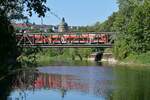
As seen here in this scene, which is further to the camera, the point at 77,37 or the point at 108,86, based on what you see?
the point at 77,37

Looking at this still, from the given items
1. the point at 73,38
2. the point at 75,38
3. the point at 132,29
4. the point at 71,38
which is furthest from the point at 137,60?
the point at 73,38

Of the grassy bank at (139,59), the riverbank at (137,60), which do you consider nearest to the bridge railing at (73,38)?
the riverbank at (137,60)

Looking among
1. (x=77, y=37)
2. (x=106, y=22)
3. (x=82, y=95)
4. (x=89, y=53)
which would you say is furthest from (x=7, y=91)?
(x=106, y=22)

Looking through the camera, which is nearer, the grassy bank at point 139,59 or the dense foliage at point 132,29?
the grassy bank at point 139,59

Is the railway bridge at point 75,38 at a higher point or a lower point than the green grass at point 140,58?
higher

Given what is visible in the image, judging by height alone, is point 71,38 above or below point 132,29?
below

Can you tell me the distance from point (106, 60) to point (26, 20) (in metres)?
90.4

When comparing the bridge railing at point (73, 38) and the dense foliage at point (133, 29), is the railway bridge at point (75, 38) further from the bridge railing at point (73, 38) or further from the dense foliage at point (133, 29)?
the dense foliage at point (133, 29)

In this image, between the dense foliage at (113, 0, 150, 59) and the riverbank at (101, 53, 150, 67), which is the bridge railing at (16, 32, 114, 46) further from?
the riverbank at (101, 53, 150, 67)

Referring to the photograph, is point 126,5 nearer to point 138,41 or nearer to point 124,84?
point 138,41

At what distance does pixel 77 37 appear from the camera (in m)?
118

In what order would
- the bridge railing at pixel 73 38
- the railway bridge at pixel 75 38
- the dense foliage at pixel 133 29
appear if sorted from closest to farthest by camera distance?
the dense foliage at pixel 133 29
the railway bridge at pixel 75 38
the bridge railing at pixel 73 38

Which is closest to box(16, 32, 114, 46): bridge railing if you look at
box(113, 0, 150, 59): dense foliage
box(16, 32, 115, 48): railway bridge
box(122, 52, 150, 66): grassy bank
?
box(16, 32, 115, 48): railway bridge

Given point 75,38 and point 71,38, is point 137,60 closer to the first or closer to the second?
point 75,38
